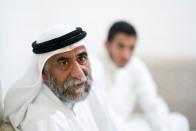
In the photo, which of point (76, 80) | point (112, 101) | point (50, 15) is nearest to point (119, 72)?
point (112, 101)

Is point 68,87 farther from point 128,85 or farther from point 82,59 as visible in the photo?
point 128,85

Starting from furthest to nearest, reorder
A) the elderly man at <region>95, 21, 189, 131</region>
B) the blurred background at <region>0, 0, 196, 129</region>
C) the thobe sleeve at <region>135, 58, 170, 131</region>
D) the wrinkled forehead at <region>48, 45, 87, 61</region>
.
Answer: the blurred background at <region>0, 0, 196, 129</region>, the elderly man at <region>95, 21, 189, 131</region>, the thobe sleeve at <region>135, 58, 170, 131</region>, the wrinkled forehead at <region>48, 45, 87, 61</region>

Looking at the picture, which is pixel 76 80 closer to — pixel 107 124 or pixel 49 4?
pixel 107 124

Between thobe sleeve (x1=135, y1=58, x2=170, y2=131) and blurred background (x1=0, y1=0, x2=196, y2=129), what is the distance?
29 centimetres

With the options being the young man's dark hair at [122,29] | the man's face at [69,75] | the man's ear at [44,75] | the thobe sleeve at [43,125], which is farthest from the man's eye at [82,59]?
the young man's dark hair at [122,29]

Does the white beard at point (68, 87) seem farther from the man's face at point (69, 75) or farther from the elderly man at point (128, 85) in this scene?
the elderly man at point (128, 85)

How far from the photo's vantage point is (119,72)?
2.92m

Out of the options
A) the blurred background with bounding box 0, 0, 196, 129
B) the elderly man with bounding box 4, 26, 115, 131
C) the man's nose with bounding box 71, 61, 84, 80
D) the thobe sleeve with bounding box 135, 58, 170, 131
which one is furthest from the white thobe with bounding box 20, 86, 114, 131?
the blurred background with bounding box 0, 0, 196, 129

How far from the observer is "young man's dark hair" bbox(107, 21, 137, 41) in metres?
2.79

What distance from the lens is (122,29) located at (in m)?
2.82

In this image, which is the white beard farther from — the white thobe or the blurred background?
the blurred background

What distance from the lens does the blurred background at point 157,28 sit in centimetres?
314

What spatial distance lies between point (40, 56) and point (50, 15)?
1.72 metres

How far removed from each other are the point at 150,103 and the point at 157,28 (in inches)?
41.8
